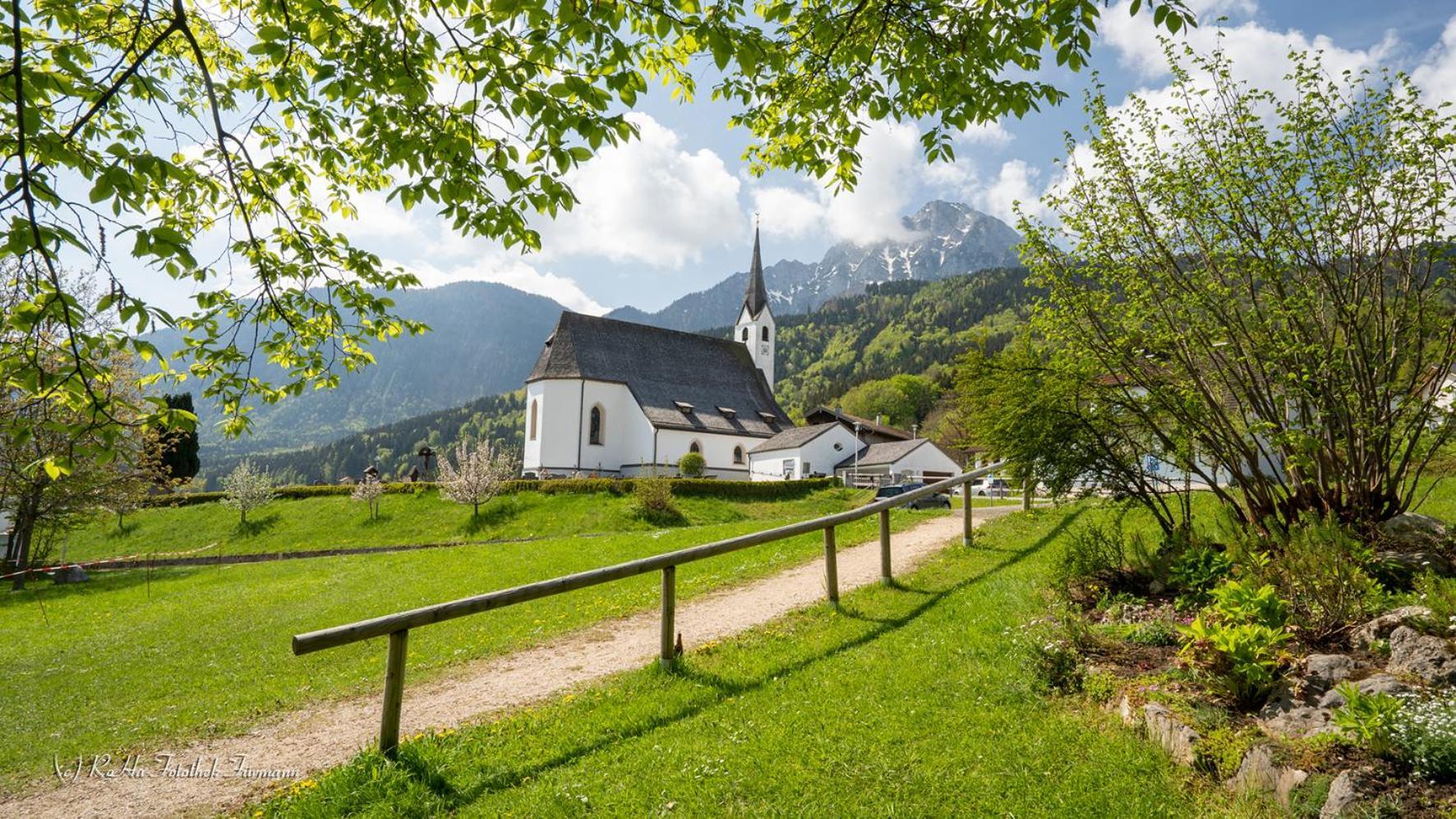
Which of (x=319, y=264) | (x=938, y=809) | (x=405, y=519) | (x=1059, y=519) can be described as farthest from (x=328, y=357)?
(x=405, y=519)

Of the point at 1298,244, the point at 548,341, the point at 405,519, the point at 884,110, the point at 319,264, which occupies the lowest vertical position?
the point at 405,519

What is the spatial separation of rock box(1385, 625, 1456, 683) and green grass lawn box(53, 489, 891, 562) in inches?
877

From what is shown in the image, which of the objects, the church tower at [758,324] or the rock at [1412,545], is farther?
the church tower at [758,324]

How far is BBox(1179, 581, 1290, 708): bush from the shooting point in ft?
13.5

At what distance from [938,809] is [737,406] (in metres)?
43.8

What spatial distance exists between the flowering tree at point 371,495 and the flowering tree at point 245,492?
505 centimetres

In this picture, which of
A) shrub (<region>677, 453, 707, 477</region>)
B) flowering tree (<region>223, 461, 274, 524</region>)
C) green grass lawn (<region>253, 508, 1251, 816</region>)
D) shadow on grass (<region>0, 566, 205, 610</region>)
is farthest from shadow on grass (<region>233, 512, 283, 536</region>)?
green grass lawn (<region>253, 508, 1251, 816</region>)

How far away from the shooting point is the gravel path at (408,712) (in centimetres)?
501

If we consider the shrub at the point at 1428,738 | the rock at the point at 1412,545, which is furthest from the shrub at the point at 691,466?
the shrub at the point at 1428,738

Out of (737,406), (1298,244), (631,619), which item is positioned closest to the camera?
(1298,244)

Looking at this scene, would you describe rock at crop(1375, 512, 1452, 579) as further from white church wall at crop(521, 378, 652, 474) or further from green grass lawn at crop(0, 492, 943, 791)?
white church wall at crop(521, 378, 652, 474)

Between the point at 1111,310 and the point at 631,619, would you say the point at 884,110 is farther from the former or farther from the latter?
the point at 631,619

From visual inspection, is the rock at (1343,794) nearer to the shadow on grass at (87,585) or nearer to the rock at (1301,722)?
the rock at (1301,722)

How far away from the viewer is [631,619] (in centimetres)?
949
